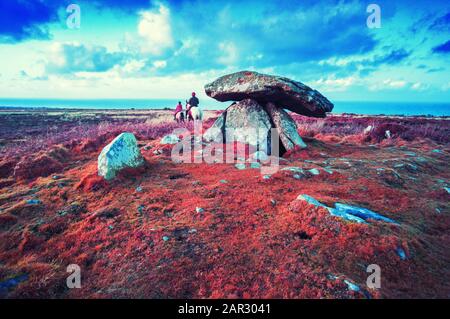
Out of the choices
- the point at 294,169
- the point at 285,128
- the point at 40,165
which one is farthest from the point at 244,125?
the point at 40,165

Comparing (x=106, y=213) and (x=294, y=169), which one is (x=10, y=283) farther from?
(x=294, y=169)

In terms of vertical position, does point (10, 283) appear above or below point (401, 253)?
below

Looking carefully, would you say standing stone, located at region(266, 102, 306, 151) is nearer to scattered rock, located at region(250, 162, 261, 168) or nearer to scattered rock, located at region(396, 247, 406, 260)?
scattered rock, located at region(250, 162, 261, 168)

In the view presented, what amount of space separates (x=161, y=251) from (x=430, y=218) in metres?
Answer: 6.31

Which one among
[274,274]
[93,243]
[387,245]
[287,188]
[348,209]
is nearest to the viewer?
[274,274]

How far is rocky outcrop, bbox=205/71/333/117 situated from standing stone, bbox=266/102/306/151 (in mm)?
647

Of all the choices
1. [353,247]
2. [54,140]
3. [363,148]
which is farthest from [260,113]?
[54,140]

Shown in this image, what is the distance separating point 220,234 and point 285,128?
894 centimetres

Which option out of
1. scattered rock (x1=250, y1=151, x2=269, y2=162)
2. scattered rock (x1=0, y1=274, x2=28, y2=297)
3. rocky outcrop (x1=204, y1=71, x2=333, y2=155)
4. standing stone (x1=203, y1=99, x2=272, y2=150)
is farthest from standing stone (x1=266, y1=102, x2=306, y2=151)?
scattered rock (x1=0, y1=274, x2=28, y2=297)

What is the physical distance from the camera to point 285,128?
13.1 meters

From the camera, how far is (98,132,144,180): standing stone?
330 inches
